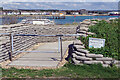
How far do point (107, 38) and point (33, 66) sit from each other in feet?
10.0

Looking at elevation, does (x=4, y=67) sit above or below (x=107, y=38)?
below

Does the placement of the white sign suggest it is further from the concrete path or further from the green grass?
the concrete path

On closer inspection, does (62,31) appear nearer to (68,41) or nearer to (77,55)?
(68,41)

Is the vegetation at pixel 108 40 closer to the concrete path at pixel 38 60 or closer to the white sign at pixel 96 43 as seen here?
the white sign at pixel 96 43

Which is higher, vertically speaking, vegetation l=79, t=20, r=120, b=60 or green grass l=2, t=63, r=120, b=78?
vegetation l=79, t=20, r=120, b=60

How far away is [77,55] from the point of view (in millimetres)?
7441

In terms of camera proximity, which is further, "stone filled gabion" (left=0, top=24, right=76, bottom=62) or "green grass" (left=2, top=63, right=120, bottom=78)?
"stone filled gabion" (left=0, top=24, right=76, bottom=62)

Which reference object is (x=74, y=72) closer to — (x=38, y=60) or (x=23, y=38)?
(x=38, y=60)

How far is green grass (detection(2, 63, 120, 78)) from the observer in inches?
238

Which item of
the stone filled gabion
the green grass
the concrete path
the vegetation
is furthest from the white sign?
the stone filled gabion

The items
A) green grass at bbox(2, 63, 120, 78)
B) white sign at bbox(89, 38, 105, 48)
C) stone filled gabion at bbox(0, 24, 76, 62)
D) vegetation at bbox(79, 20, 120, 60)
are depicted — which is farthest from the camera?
stone filled gabion at bbox(0, 24, 76, 62)

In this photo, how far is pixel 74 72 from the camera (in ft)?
20.9

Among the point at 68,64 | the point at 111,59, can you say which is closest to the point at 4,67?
the point at 68,64

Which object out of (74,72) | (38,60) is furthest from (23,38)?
(74,72)
